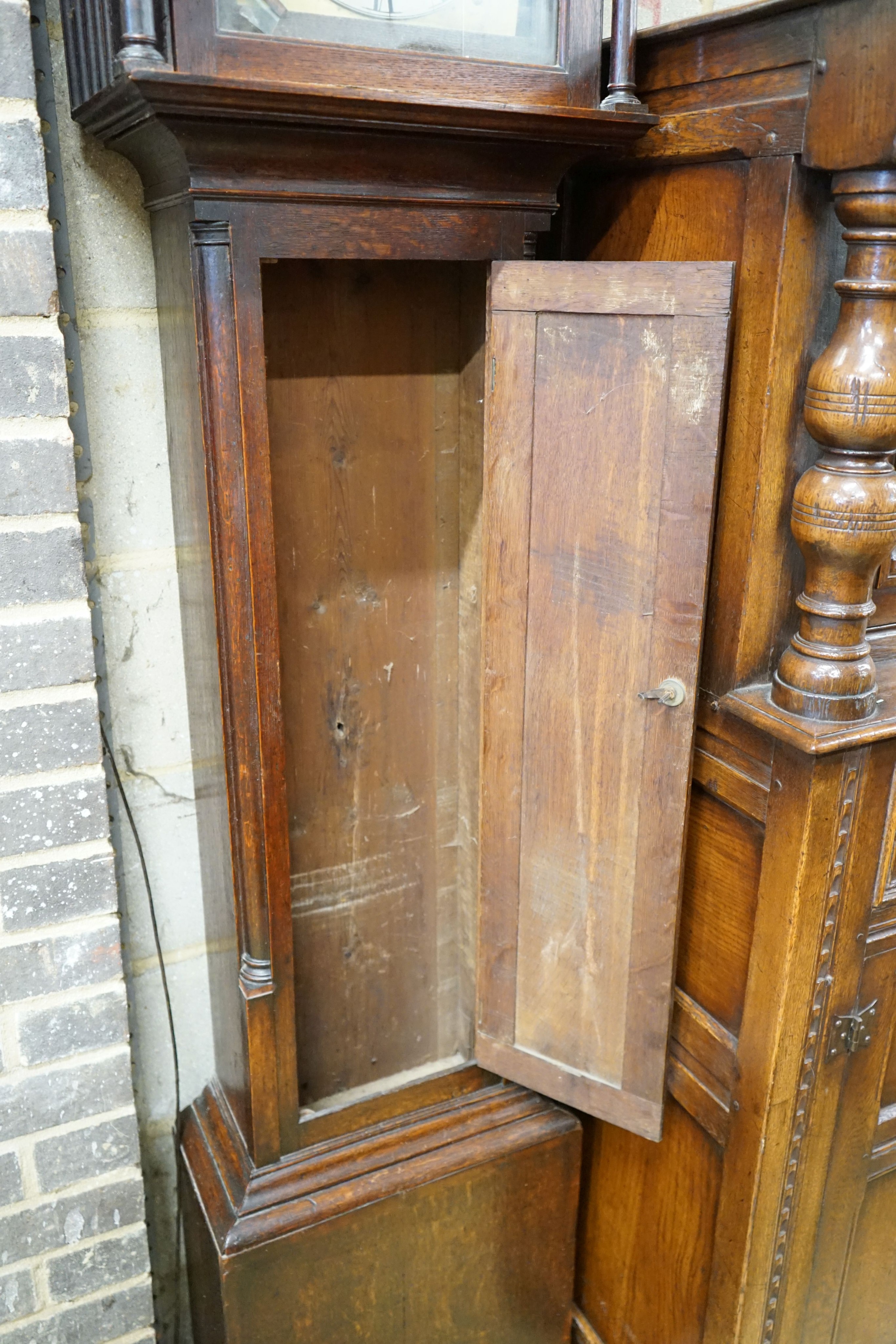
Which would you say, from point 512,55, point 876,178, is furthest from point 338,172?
point 876,178

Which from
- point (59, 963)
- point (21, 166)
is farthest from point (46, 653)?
point (21, 166)

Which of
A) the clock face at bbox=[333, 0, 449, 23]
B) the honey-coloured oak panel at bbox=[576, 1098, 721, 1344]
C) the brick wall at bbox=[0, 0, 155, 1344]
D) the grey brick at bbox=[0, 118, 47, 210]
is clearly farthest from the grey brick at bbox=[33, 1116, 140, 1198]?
the clock face at bbox=[333, 0, 449, 23]

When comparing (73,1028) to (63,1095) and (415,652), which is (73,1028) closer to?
(63,1095)

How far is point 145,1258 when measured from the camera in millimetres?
1444

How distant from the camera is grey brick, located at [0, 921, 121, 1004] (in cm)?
126

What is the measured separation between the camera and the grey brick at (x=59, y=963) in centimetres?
126

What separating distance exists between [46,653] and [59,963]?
1.23 feet

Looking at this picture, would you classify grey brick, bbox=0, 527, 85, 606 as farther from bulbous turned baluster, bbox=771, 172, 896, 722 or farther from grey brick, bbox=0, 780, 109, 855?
bulbous turned baluster, bbox=771, 172, 896, 722

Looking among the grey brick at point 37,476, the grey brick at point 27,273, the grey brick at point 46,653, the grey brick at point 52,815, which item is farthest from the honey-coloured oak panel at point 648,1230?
the grey brick at point 27,273

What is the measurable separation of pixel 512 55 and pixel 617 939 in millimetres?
986

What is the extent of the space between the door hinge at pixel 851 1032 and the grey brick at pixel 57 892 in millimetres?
846

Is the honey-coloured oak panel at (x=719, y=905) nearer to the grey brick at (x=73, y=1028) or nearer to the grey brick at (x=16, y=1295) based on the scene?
the grey brick at (x=73, y=1028)

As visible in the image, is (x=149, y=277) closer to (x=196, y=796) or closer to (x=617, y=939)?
(x=196, y=796)

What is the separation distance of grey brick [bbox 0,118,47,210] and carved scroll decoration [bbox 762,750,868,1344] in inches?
39.1
